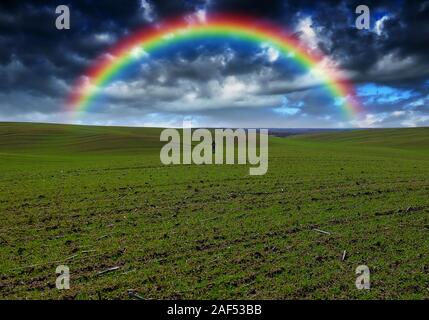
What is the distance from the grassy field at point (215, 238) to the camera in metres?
10.5

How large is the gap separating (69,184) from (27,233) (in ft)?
39.3

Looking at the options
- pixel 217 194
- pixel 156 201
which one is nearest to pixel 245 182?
pixel 217 194

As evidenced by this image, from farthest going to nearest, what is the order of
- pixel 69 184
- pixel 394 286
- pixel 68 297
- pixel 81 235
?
pixel 69 184
pixel 81 235
pixel 394 286
pixel 68 297

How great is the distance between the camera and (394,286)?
34.5ft

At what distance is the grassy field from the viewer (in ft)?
34.5

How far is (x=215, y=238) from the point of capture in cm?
1444

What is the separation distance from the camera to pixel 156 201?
20.9m

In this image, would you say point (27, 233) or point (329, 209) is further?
point (329, 209)

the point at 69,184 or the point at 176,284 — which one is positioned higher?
the point at 69,184

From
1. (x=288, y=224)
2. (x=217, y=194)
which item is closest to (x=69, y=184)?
(x=217, y=194)
